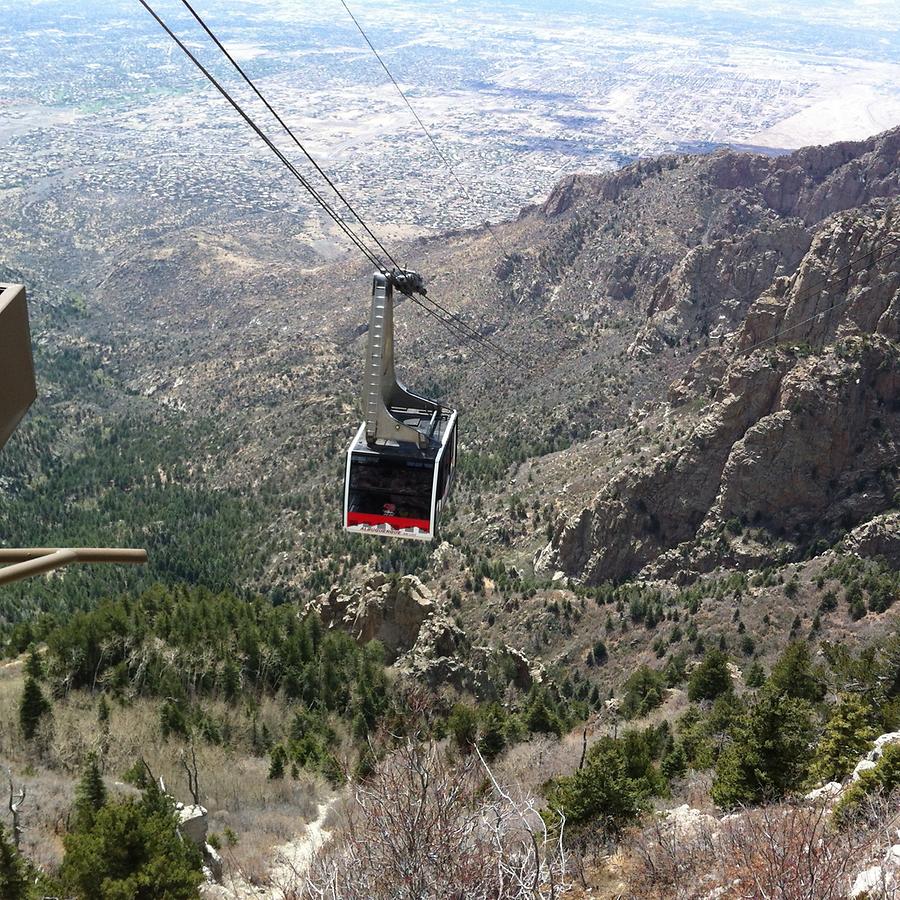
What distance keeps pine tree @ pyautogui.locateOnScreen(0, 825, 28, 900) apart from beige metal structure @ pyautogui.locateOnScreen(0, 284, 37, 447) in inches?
763

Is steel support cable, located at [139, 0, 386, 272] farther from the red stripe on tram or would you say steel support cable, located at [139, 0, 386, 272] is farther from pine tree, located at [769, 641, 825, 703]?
pine tree, located at [769, 641, 825, 703]

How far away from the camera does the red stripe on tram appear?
2408 cm

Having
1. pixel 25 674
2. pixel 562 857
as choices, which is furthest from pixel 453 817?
pixel 25 674

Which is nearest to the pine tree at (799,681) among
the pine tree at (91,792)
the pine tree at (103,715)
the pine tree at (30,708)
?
the pine tree at (91,792)

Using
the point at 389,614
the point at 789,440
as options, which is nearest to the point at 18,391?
the point at 389,614

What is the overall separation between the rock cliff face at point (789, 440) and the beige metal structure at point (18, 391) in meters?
60.9

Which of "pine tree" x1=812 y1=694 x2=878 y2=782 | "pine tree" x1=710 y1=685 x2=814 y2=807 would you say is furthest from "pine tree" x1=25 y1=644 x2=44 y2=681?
"pine tree" x1=812 y1=694 x2=878 y2=782

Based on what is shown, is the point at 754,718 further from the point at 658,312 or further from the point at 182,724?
the point at 658,312

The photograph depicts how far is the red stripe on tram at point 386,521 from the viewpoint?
24078mm

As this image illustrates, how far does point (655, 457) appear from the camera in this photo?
70.5 metres

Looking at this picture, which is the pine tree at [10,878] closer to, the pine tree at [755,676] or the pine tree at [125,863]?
the pine tree at [125,863]

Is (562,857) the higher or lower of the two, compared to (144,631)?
higher

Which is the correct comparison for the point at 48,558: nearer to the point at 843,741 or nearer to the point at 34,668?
the point at 843,741

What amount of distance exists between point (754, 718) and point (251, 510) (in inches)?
2978
